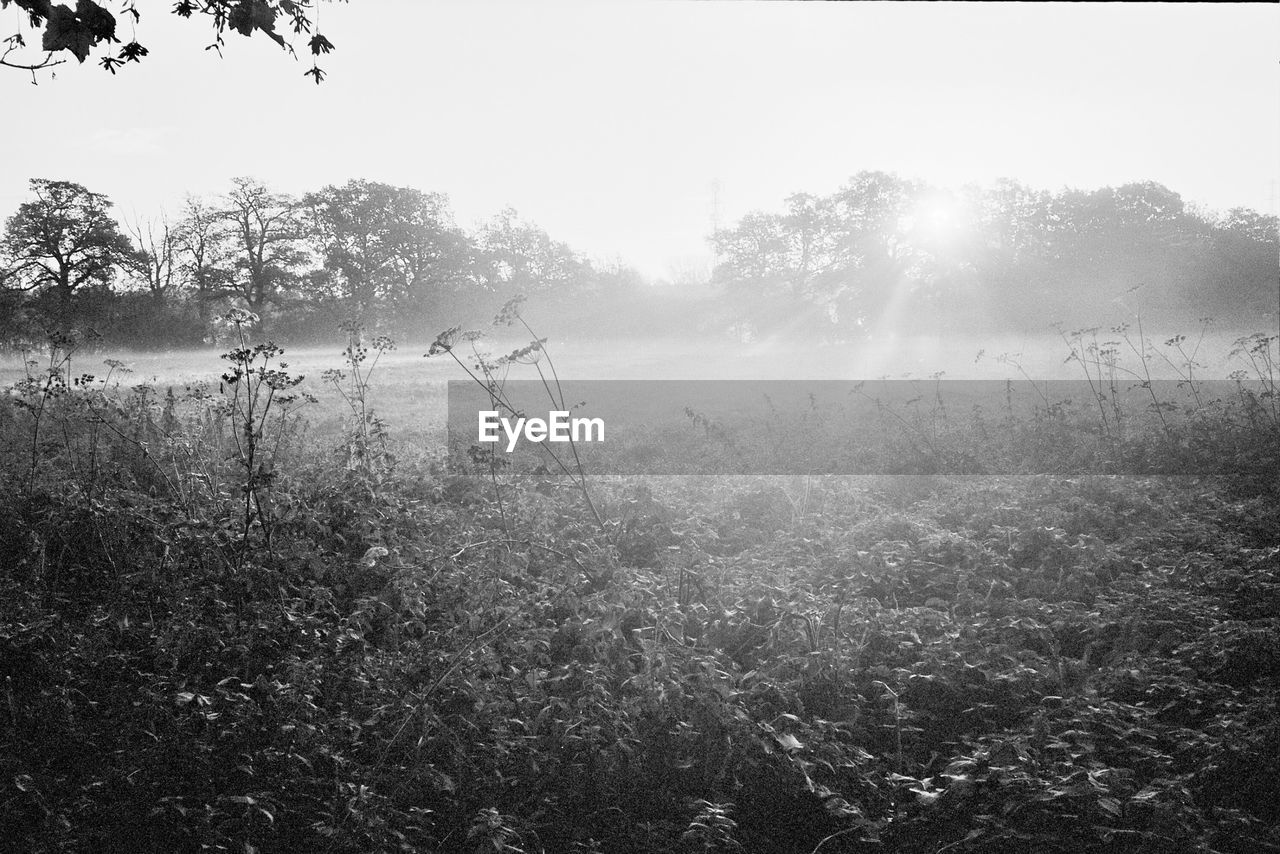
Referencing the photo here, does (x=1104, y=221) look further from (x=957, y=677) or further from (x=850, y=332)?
(x=957, y=677)

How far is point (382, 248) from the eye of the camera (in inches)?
768

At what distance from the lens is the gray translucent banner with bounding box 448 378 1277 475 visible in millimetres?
8008

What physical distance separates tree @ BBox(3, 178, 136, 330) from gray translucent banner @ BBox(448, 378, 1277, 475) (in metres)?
7.22

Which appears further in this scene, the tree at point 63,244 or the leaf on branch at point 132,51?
the tree at point 63,244

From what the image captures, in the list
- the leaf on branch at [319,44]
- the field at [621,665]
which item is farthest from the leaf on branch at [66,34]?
the field at [621,665]

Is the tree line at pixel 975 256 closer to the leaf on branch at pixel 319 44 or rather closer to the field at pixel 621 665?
the field at pixel 621 665

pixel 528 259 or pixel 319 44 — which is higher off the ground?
pixel 528 259

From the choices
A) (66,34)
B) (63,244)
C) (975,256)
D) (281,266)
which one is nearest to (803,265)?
(975,256)

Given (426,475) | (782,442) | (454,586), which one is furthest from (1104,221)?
(454,586)

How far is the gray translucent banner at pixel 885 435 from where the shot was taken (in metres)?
8.01

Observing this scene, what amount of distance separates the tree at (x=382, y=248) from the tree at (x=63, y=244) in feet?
13.6

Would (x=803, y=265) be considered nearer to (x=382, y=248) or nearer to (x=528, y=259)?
(x=528, y=259)

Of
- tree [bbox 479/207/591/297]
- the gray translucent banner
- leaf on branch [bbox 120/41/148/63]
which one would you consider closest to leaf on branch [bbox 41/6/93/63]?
leaf on branch [bbox 120/41/148/63]

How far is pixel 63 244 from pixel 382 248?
22.7 ft
